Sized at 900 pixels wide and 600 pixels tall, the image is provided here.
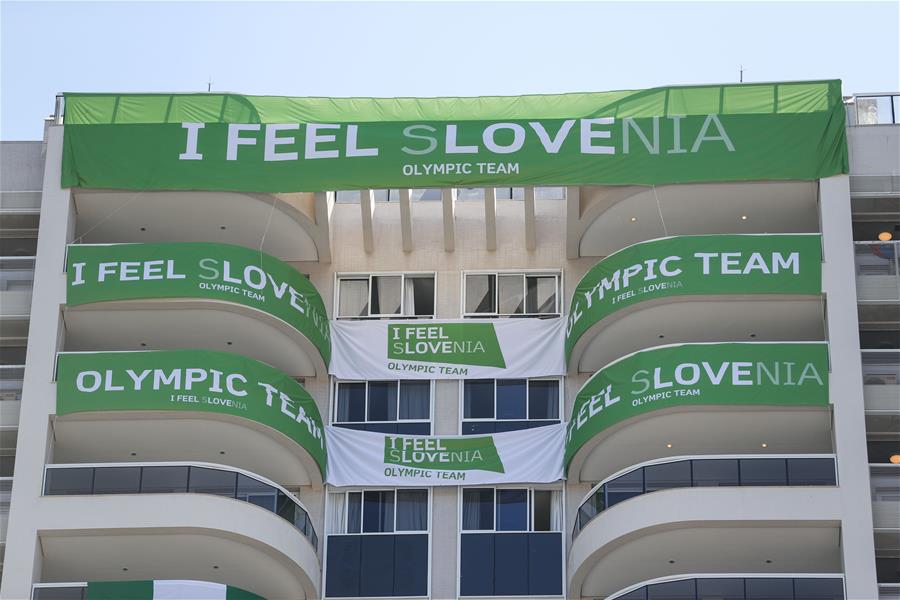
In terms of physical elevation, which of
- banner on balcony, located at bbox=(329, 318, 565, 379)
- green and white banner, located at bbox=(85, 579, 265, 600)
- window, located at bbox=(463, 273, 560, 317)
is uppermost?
window, located at bbox=(463, 273, 560, 317)

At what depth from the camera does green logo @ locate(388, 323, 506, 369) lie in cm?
5816

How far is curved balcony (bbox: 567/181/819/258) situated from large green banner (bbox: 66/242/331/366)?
35.2 ft

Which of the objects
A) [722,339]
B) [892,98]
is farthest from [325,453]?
[892,98]

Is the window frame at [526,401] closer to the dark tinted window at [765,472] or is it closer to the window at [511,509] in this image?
the window at [511,509]

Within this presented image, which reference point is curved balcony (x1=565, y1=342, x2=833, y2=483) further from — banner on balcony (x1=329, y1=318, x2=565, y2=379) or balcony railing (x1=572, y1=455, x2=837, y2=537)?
banner on balcony (x1=329, y1=318, x2=565, y2=379)

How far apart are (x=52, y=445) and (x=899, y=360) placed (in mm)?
27179

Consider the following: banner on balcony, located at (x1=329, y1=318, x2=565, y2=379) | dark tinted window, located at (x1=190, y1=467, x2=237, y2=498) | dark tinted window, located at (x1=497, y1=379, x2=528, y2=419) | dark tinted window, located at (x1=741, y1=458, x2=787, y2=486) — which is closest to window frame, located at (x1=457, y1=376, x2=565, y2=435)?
dark tinted window, located at (x1=497, y1=379, x2=528, y2=419)

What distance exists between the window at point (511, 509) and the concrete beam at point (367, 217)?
31.5 ft

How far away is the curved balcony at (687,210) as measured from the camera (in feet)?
186

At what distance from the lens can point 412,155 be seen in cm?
5734

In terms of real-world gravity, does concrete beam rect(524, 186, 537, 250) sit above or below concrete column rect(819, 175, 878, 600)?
above

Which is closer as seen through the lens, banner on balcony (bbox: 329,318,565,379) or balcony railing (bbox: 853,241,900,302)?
→ balcony railing (bbox: 853,241,900,302)

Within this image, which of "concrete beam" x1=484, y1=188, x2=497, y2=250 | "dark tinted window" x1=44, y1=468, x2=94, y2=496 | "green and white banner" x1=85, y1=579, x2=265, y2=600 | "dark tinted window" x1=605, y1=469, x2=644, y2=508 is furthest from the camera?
"concrete beam" x1=484, y1=188, x2=497, y2=250

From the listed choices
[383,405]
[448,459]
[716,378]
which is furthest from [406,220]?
[716,378]
